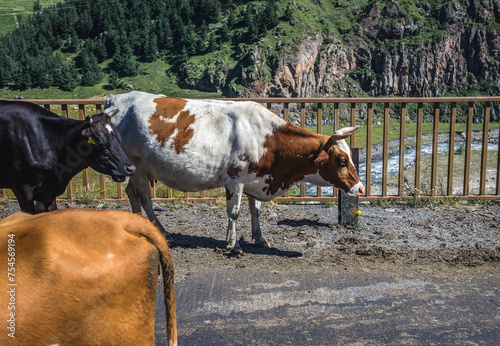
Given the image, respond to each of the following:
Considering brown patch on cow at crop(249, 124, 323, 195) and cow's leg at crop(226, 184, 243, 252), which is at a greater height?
brown patch on cow at crop(249, 124, 323, 195)

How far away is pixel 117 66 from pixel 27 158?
7388cm

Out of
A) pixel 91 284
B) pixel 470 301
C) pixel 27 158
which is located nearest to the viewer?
pixel 91 284

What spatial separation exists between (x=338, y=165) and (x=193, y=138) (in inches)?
71.4

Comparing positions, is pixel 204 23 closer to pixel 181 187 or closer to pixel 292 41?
pixel 292 41

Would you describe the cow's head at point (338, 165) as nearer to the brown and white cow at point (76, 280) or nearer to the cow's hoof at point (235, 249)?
the cow's hoof at point (235, 249)

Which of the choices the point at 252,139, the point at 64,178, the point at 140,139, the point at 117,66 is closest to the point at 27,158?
the point at 64,178

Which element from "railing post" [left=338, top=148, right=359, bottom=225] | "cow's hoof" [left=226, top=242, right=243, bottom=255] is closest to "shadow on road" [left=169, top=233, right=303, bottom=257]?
"cow's hoof" [left=226, top=242, right=243, bottom=255]

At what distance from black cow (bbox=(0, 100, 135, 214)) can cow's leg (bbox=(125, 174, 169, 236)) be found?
30.5 inches

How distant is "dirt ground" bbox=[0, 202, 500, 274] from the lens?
6.11 meters

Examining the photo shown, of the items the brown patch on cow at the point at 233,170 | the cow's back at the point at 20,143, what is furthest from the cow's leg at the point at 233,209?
the cow's back at the point at 20,143

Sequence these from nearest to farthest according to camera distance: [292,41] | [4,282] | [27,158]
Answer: [4,282] → [27,158] → [292,41]

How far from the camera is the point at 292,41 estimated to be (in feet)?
285

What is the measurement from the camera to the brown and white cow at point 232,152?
6387mm

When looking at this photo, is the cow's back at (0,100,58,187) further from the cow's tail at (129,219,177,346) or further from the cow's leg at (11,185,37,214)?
the cow's tail at (129,219,177,346)
